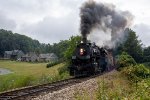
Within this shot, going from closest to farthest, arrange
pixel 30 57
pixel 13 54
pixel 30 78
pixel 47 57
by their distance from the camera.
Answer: pixel 30 78, pixel 47 57, pixel 30 57, pixel 13 54

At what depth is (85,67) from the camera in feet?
98.0

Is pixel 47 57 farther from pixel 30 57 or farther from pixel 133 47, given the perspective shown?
pixel 133 47

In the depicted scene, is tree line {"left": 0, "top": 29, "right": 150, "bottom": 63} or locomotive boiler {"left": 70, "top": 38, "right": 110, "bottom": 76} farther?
tree line {"left": 0, "top": 29, "right": 150, "bottom": 63}

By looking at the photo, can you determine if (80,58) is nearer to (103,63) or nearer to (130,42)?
(103,63)

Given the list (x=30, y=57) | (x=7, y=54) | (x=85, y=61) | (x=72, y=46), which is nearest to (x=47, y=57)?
(x=30, y=57)

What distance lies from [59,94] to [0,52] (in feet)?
483

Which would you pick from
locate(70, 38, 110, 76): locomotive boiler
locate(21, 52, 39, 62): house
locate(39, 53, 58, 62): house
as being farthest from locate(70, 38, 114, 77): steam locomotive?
locate(21, 52, 39, 62): house

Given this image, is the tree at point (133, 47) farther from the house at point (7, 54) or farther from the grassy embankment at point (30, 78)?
the house at point (7, 54)

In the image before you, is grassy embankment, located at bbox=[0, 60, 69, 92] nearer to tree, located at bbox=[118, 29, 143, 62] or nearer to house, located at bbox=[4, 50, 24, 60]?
tree, located at bbox=[118, 29, 143, 62]

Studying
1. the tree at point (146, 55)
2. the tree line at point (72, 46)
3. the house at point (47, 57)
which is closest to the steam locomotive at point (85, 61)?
the tree line at point (72, 46)

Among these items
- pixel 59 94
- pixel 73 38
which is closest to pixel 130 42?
pixel 73 38

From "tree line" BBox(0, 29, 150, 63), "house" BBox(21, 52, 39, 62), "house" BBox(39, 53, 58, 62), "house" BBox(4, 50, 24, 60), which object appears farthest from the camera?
"house" BBox(21, 52, 39, 62)

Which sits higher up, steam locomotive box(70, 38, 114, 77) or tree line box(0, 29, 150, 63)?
tree line box(0, 29, 150, 63)

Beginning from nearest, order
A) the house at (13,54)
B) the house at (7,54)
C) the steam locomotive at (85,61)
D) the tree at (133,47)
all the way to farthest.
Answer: the steam locomotive at (85,61)
the tree at (133,47)
the house at (7,54)
the house at (13,54)
